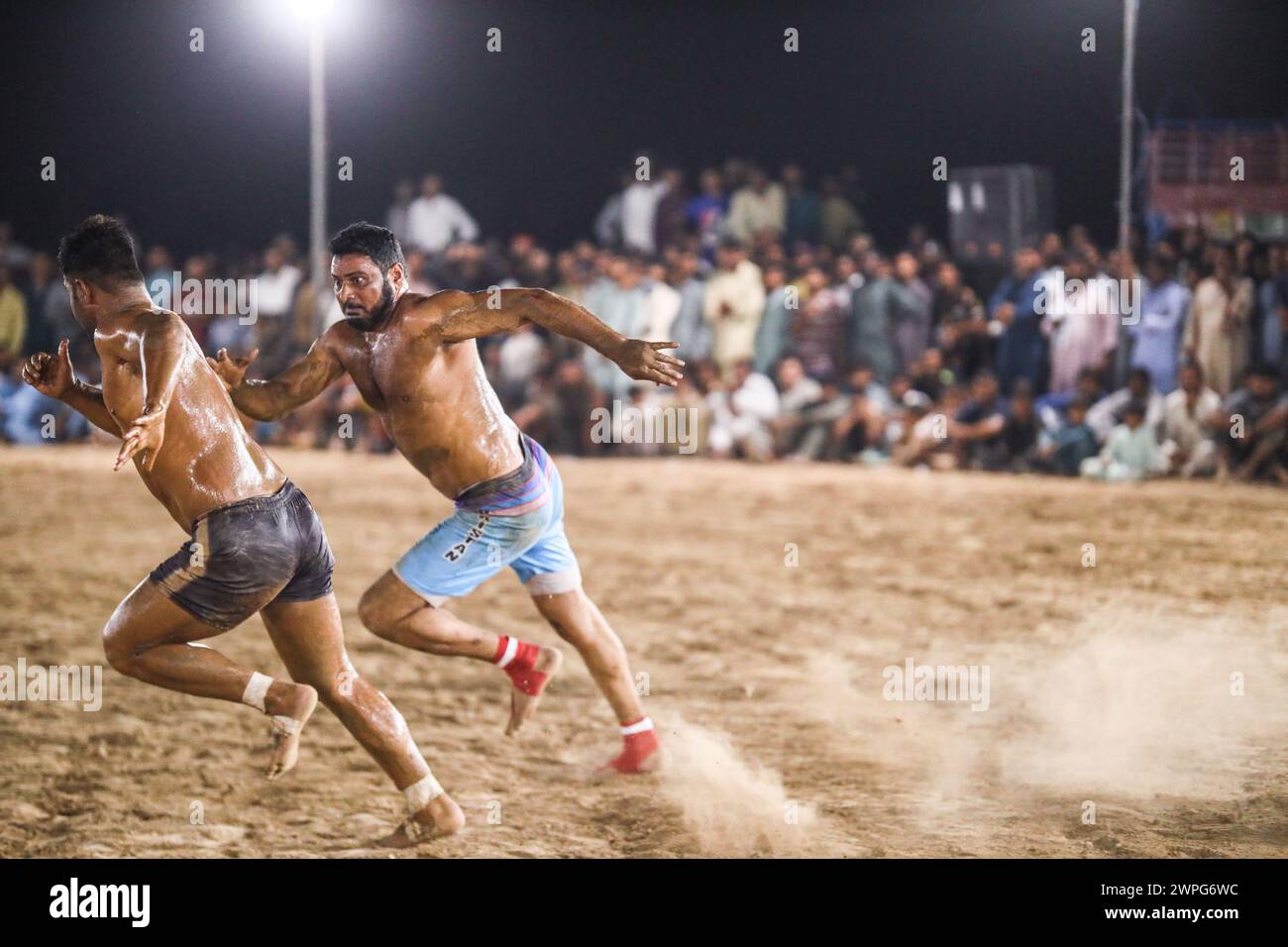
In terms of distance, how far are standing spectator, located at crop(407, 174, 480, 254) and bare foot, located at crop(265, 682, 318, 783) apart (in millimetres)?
10776

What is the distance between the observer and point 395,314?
484 centimetres

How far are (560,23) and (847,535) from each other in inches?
325

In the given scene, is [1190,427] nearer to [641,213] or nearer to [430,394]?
[641,213]

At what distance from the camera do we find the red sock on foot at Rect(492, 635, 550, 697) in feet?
17.2

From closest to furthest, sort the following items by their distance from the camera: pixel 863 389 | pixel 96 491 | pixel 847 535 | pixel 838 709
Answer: pixel 838 709
pixel 847 535
pixel 96 491
pixel 863 389

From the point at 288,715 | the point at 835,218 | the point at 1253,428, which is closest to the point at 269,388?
the point at 288,715

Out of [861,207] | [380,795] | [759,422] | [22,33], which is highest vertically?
[22,33]

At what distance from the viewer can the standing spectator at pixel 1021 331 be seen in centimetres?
1252

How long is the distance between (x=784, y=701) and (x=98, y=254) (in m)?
3.50

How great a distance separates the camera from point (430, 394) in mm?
4883

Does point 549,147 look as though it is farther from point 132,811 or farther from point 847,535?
point 132,811

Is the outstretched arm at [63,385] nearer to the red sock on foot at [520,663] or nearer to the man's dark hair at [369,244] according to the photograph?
the man's dark hair at [369,244]

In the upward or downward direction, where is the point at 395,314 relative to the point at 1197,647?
upward

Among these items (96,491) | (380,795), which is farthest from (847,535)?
(96,491)
